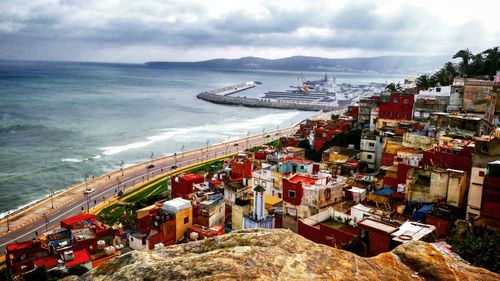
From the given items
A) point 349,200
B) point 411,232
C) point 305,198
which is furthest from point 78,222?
point 411,232

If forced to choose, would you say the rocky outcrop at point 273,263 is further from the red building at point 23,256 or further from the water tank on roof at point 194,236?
the red building at point 23,256

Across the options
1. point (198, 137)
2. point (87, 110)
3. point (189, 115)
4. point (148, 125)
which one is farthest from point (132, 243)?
point (87, 110)

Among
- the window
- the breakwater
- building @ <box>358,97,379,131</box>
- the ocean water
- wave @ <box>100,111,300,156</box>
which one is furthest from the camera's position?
the breakwater

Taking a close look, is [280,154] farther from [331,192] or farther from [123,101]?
[123,101]

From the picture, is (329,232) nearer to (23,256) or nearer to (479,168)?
(479,168)

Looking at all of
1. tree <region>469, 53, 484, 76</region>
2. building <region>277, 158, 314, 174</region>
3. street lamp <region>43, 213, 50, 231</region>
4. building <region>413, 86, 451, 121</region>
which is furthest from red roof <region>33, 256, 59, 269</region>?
tree <region>469, 53, 484, 76</region>

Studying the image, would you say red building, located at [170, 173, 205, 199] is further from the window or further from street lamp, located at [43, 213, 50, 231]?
the window
